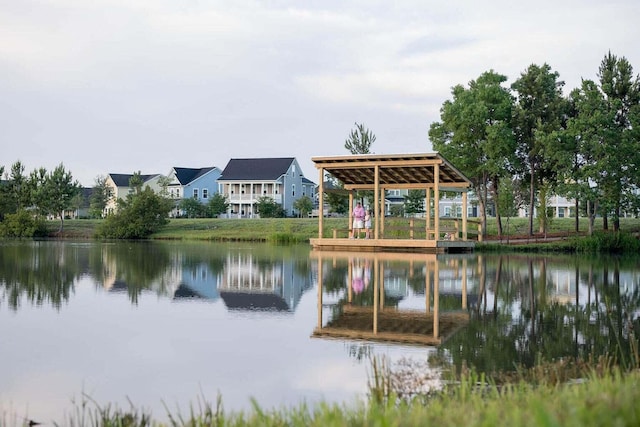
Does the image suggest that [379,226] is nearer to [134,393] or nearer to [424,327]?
[424,327]

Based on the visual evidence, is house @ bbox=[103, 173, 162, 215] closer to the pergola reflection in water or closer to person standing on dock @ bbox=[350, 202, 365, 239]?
person standing on dock @ bbox=[350, 202, 365, 239]

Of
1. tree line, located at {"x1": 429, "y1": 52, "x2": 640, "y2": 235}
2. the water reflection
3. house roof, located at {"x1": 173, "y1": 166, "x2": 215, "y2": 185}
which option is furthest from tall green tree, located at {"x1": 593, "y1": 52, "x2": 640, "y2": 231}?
house roof, located at {"x1": 173, "y1": 166, "x2": 215, "y2": 185}

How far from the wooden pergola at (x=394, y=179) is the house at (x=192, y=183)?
44.0 m

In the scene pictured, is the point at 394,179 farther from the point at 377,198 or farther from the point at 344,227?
the point at 344,227

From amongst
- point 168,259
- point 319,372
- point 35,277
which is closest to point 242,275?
point 35,277

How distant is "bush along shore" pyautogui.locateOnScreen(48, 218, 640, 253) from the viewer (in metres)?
32.3

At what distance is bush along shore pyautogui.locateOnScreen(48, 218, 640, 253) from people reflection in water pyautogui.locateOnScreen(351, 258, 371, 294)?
11.5 metres

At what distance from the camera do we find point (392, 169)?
30.2 metres

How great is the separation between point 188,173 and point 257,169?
9.76 metres

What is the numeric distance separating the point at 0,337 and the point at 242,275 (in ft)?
32.1

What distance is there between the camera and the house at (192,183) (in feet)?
247

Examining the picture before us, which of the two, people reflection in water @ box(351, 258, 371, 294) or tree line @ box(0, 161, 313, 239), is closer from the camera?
people reflection in water @ box(351, 258, 371, 294)

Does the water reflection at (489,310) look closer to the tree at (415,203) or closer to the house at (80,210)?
the tree at (415,203)

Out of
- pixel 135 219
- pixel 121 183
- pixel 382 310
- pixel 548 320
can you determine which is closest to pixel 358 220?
pixel 382 310
